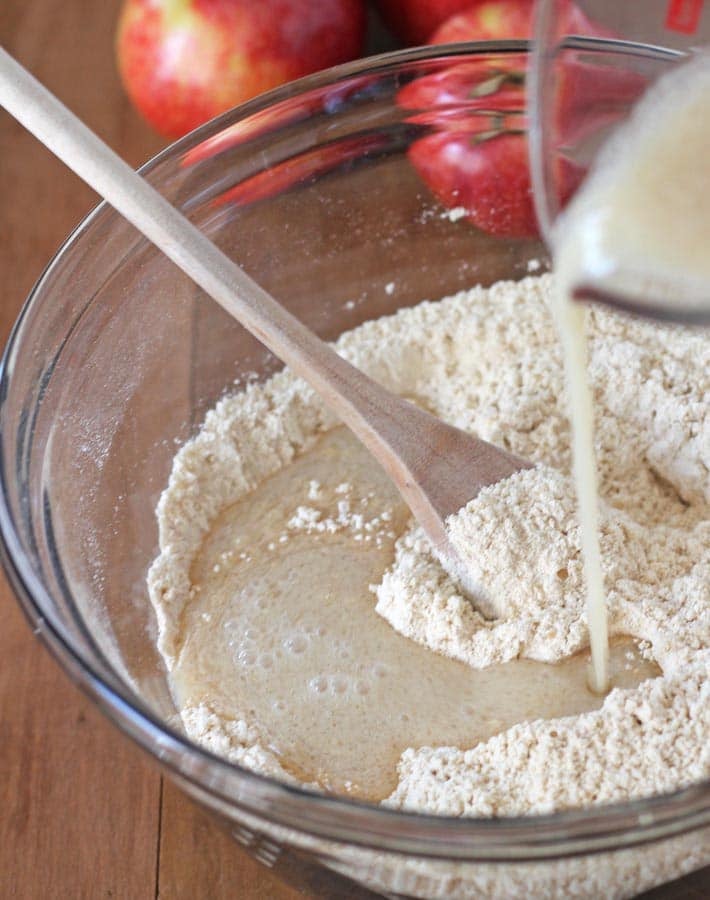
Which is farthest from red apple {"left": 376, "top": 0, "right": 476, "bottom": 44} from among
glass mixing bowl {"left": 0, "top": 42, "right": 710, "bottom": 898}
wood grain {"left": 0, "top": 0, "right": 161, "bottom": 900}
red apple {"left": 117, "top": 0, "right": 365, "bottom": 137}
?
wood grain {"left": 0, "top": 0, "right": 161, "bottom": 900}

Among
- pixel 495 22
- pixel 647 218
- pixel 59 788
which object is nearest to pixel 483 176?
pixel 495 22

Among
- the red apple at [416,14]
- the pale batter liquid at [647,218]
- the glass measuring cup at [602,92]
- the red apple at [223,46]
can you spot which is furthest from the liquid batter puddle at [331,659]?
the red apple at [416,14]

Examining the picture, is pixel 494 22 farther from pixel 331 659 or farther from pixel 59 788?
pixel 59 788

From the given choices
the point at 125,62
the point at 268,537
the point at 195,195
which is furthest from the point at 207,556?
the point at 125,62

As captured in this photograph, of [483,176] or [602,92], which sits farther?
[483,176]

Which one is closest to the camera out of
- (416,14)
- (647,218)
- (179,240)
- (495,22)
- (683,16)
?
(647,218)

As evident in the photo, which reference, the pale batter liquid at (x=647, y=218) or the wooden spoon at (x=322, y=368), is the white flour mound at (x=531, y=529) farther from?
the pale batter liquid at (x=647, y=218)
